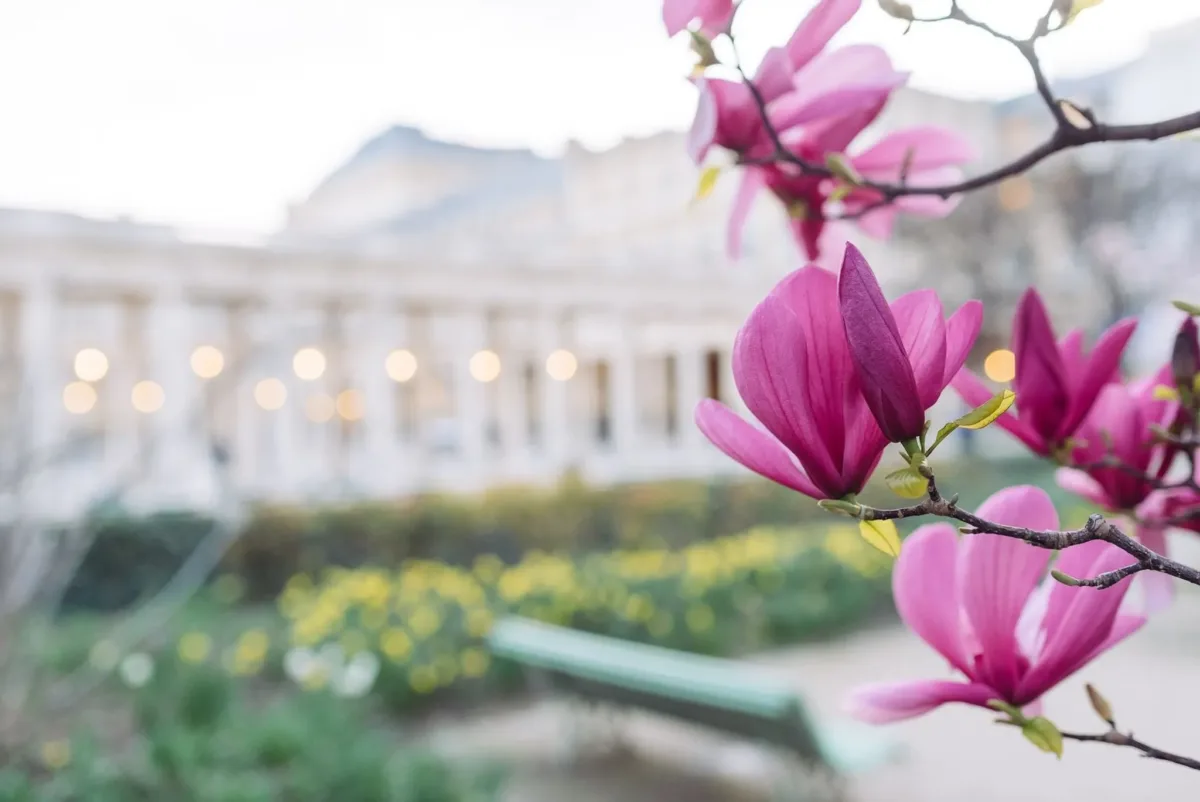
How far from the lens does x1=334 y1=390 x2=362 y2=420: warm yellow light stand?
994 inches

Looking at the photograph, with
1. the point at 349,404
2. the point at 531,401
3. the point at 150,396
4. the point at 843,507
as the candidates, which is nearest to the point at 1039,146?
the point at 843,507

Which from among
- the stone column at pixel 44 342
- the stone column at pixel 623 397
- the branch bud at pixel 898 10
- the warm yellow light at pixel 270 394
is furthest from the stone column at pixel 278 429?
the branch bud at pixel 898 10

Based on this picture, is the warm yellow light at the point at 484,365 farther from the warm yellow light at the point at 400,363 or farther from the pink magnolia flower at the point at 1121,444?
the pink magnolia flower at the point at 1121,444

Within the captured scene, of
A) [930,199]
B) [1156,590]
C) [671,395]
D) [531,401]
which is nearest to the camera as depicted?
[1156,590]

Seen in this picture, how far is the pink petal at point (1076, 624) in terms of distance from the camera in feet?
1.51

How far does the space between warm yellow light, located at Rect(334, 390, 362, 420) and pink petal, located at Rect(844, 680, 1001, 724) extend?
→ 25142 mm

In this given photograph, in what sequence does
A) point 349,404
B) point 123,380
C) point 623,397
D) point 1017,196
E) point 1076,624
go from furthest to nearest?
point 623,397
point 123,380
point 349,404
point 1017,196
point 1076,624

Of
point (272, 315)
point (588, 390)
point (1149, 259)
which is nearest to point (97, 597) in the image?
point (272, 315)

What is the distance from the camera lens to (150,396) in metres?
21.2

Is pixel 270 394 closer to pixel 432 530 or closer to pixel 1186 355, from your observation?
pixel 432 530

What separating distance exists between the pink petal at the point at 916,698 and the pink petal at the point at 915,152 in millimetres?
359

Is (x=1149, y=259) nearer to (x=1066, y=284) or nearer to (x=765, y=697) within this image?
(x=1066, y=284)

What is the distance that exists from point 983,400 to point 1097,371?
0.41ft

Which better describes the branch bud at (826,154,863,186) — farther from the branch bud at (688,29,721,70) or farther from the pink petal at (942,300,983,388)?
the pink petal at (942,300,983,388)
